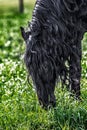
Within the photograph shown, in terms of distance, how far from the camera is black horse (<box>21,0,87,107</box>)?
6488mm

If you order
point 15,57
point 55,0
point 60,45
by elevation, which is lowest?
point 15,57

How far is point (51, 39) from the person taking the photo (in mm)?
6539

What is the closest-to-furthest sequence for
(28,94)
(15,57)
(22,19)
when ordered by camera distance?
1. (28,94)
2. (15,57)
3. (22,19)

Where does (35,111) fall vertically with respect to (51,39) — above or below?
below

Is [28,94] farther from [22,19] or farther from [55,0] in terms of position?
[22,19]

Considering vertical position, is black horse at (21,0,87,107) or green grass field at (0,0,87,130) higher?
black horse at (21,0,87,107)

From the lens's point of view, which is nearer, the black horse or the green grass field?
the black horse

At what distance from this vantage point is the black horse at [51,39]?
21.3ft

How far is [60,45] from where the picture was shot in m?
6.55

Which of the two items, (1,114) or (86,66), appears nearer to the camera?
(1,114)

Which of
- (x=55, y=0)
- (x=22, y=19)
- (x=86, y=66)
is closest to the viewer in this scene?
(x=55, y=0)

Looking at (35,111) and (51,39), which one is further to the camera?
(35,111)

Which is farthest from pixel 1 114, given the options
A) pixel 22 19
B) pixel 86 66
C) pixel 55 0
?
pixel 22 19

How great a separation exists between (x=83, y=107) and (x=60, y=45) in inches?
32.4
